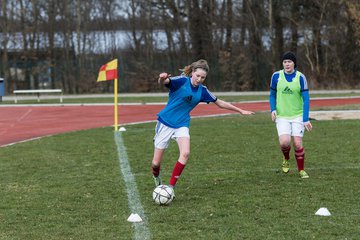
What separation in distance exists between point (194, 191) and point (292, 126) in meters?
2.07

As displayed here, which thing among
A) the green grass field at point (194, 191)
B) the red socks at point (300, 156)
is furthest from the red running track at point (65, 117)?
the red socks at point (300, 156)

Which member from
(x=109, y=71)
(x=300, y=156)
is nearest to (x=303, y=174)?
(x=300, y=156)

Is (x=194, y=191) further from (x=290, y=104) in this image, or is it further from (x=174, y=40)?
(x=174, y=40)

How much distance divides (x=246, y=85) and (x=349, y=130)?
26.2 meters

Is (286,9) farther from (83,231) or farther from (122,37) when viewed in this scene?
(83,231)

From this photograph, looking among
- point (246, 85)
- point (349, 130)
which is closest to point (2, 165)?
point (349, 130)

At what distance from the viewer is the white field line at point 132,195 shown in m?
6.13

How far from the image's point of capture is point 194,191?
8367 mm

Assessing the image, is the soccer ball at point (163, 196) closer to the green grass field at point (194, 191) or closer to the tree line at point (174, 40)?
the green grass field at point (194, 191)

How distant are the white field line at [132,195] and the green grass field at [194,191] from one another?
0.05 meters

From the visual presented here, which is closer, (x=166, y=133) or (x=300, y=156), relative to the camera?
(x=166, y=133)

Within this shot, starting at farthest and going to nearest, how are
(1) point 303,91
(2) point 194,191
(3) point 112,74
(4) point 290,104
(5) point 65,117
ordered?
(5) point 65,117
(3) point 112,74
(4) point 290,104
(1) point 303,91
(2) point 194,191

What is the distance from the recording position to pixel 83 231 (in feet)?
20.4

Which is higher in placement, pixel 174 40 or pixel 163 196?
pixel 174 40
